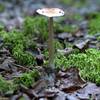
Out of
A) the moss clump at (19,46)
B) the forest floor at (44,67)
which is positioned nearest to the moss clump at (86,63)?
the forest floor at (44,67)

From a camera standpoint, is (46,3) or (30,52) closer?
(30,52)

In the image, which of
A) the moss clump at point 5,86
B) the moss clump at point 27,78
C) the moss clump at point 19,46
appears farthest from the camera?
Answer: the moss clump at point 19,46

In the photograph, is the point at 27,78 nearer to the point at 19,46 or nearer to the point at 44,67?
the point at 44,67

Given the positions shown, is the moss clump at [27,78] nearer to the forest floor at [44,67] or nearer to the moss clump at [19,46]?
the forest floor at [44,67]

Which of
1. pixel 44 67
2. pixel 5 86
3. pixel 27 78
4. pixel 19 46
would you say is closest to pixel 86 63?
pixel 44 67

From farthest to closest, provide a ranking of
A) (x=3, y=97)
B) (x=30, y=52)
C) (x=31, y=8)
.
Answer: (x=31, y=8), (x=30, y=52), (x=3, y=97)

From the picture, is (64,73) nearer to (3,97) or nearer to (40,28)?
(3,97)

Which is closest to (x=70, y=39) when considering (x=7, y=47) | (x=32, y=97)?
(x=7, y=47)
